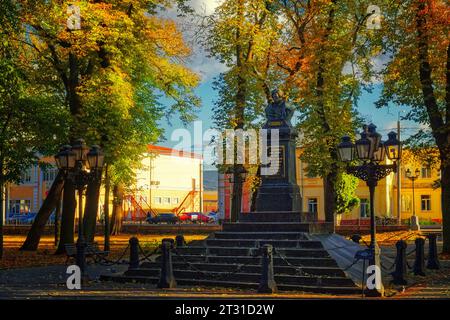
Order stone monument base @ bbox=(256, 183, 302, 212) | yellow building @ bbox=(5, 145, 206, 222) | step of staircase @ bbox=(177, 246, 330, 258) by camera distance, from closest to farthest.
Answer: step of staircase @ bbox=(177, 246, 330, 258) → stone monument base @ bbox=(256, 183, 302, 212) → yellow building @ bbox=(5, 145, 206, 222)

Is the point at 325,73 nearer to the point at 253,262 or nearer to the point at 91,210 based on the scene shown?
the point at 91,210

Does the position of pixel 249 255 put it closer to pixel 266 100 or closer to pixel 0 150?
pixel 0 150

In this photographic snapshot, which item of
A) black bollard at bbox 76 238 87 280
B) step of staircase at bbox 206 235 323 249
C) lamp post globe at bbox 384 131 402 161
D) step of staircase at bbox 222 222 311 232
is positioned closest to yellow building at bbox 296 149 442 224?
step of staircase at bbox 222 222 311 232

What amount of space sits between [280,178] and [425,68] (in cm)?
797

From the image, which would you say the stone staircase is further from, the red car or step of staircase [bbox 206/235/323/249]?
the red car

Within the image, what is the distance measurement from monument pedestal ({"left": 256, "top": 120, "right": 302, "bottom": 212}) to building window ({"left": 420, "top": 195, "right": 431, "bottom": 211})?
4639 centimetres

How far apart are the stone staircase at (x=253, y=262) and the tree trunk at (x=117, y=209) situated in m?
24.0

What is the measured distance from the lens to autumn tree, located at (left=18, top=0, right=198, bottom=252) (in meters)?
23.4

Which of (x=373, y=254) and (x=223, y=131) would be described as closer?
(x=373, y=254)

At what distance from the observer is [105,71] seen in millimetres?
24359

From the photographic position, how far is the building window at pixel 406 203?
63.2 metres

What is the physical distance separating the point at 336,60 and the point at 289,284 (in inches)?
620

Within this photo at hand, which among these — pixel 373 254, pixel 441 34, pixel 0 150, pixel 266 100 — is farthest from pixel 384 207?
pixel 373 254

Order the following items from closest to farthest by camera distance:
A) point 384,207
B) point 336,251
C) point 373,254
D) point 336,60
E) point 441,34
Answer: point 373,254, point 336,251, point 441,34, point 336,60, point 384,207
